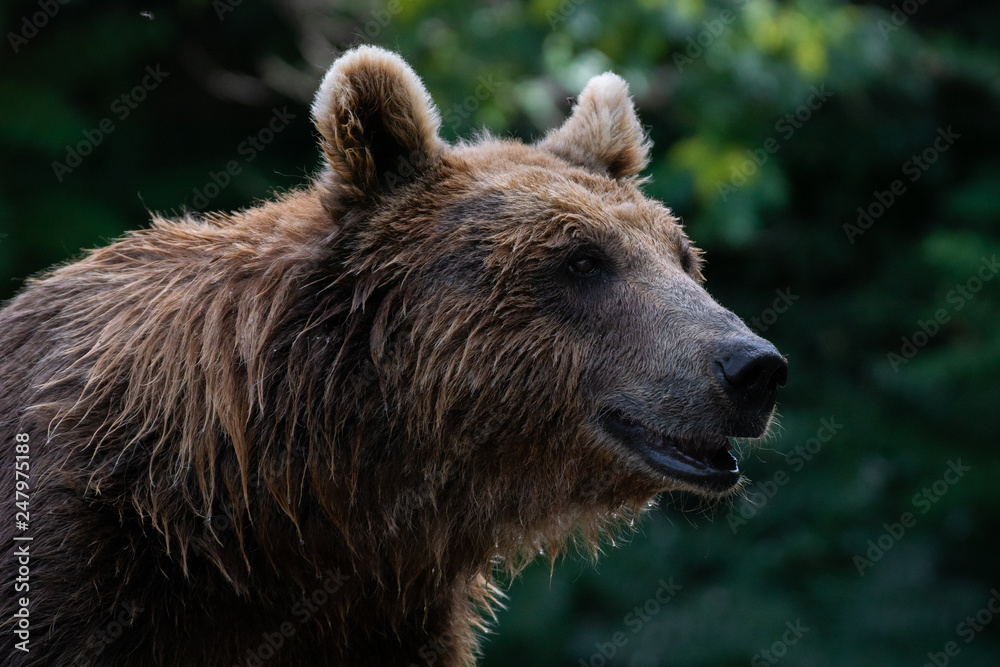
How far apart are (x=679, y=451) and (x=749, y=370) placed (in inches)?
14.2

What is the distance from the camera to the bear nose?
139 inches

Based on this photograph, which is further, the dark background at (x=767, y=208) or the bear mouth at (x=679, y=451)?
the dark background at (x=767, y=208)

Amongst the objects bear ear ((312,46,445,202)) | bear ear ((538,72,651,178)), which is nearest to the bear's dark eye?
bear ear ((312,46,445,202))

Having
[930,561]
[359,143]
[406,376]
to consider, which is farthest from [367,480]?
[930,561]

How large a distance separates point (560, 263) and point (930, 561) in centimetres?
857

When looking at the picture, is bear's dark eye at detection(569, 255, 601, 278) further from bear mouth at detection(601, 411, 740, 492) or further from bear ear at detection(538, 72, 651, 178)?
bear ear at detection(538, 72, 651, 178)

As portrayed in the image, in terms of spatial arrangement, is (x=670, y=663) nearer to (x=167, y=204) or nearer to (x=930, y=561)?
(x=930, y=561)

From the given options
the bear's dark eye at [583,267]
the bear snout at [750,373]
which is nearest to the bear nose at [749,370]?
the bear snout at [750,373]

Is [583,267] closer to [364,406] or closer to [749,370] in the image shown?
[749,370]

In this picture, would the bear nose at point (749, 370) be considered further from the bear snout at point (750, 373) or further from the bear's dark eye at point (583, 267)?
the bear's dark eye at point (583, 267)

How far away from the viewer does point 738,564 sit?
409 inches

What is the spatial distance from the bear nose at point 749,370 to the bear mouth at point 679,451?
155 millimetres

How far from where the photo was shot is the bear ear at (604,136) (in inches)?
178

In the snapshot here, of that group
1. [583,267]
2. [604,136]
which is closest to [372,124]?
[583,267]
